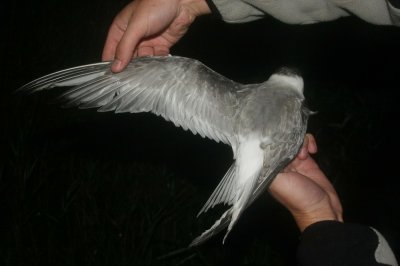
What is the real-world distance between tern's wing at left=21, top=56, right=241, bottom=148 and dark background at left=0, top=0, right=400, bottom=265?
1.18 metres

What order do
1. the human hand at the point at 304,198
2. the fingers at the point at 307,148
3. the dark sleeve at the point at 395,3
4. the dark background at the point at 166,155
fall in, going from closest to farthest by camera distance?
the dark sleeve at the point at 395,3
the human hand at the point at 304,198
the fingers at the point at 307,148
the dark background at the point at 166,155

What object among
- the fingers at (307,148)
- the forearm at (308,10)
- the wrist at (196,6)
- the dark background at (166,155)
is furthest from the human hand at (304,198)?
the dark background at (166,155)

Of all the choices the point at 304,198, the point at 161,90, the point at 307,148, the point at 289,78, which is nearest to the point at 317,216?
the point at 304,198

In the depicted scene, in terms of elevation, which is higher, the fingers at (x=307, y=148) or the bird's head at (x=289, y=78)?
the bird's head at (x=289, y=78)

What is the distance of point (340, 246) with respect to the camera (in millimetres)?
1191

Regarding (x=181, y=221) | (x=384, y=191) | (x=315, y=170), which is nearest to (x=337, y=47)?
(x=384, y=191)

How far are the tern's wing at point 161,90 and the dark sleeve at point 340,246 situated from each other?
0.34m

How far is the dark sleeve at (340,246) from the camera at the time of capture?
1.17m

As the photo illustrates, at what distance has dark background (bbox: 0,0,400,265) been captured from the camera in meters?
2.50

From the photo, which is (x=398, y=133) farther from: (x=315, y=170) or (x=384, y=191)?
(x=315, y=170)

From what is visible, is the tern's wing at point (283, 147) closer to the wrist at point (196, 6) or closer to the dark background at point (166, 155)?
the wrist at point (196, 6)

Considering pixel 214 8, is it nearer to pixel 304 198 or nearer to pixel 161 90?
pixel 161 90

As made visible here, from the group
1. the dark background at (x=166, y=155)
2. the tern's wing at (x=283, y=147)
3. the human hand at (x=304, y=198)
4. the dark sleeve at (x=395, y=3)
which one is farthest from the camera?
the dark background at (x=166, y=155)

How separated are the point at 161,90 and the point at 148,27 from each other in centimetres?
19
